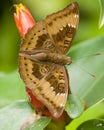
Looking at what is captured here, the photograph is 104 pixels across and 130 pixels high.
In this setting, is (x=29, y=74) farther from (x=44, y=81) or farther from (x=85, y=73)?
(x=85, y=73)

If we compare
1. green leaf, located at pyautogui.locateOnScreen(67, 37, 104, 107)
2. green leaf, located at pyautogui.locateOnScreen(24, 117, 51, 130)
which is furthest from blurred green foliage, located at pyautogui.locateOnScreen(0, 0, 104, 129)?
green leaf, located at pyautogui.locateOnScreen(24, 117, 51, 130)

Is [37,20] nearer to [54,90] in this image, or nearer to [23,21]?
[23,21]

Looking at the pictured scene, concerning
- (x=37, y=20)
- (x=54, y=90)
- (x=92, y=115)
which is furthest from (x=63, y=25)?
(x=37, y=20)

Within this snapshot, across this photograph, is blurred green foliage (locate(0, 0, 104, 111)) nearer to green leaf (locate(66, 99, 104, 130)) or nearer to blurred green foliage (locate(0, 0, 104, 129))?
blurred green foliage (locate(0, 0, 104, 129))

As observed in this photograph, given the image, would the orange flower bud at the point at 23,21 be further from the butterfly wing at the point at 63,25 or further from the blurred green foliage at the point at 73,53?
the blurred green foliage at the point at 73,53

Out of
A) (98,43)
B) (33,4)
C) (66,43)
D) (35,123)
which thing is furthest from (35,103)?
(33,4)

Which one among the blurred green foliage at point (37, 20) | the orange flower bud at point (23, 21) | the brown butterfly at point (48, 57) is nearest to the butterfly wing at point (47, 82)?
the brown butterfly at point (48, 57)
